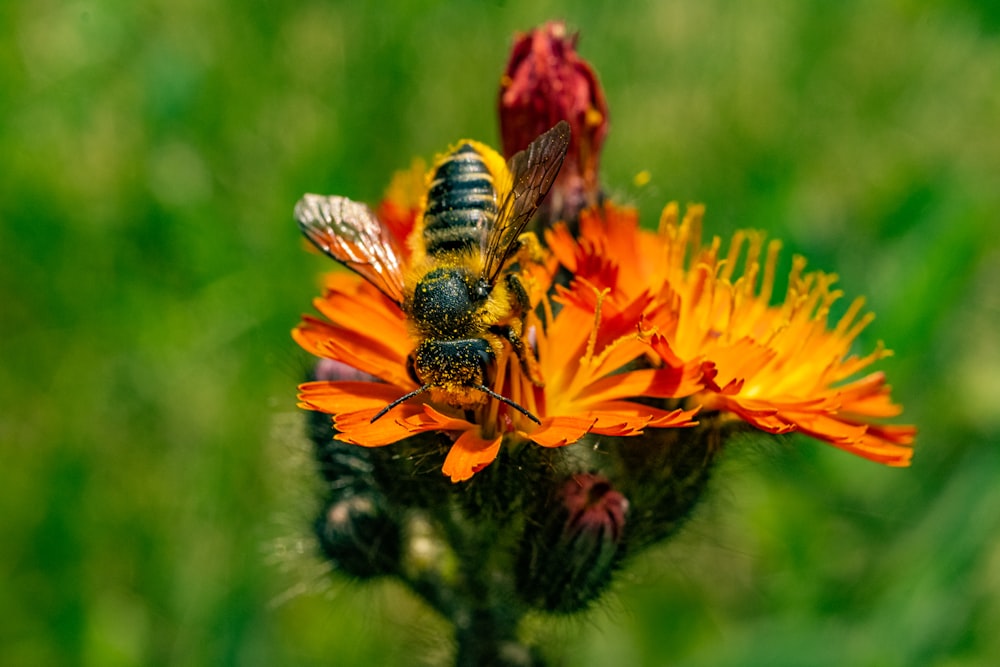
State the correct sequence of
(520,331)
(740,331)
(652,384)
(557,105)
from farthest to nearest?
(557,105) < (740,331) < (520,331) < (652,384)

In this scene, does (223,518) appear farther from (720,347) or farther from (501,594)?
(720,347)

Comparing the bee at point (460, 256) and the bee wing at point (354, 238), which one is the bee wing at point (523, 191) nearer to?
the bee at point (460, 256)

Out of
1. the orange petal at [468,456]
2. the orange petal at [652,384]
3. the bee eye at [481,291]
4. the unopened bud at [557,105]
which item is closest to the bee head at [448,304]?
the bee eye at [481,291]

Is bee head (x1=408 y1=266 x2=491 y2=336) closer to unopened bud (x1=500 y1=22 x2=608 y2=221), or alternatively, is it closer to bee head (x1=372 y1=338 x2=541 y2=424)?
bee head (x1=372 y1=338 x2=541 y2=424)

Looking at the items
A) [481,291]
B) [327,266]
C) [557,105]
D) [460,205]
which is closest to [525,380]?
[481,291]

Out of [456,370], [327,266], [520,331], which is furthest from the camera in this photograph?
[327,266]

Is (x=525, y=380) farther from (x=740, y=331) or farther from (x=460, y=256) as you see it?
(x=740, y=331)

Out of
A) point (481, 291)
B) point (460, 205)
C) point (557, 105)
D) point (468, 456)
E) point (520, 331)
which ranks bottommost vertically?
point (468, 456)

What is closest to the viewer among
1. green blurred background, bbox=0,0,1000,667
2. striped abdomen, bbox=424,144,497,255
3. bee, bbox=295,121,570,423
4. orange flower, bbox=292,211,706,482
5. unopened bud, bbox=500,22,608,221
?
orange flower, bbox=292,211,706,482

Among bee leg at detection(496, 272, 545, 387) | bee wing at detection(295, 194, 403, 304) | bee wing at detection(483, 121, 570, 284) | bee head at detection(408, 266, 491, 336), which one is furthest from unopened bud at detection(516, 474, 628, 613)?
bee wing at detection(295, 194, 403, 304)
